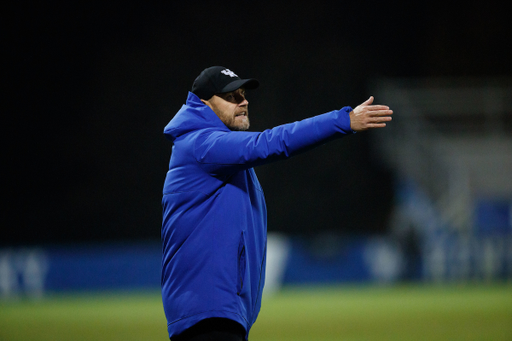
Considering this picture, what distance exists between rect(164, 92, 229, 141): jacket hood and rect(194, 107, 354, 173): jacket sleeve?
265mm

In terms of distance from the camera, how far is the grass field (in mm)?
7645

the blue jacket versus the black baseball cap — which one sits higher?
the black baseball cap

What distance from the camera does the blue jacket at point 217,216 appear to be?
2.78m

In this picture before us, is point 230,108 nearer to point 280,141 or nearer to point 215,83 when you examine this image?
point 215,83

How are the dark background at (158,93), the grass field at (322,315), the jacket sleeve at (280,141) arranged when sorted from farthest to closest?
the dark background at (158,93) < the grass field at (322,315) < the jacket sleeve at (280,141)

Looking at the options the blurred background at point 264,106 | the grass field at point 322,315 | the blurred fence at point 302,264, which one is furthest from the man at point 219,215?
the blurred background at point 264,106

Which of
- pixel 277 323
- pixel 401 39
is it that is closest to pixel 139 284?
pixel 277 323

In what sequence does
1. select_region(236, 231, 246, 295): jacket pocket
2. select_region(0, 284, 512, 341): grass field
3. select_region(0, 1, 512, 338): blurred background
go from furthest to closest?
select_region(0, 1, 512, 338): blurred background
select_region(0, 284, 512, 341): grass field
select_region(236, 231, 246, 295): jacket pocket

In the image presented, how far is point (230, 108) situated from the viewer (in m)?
3.25

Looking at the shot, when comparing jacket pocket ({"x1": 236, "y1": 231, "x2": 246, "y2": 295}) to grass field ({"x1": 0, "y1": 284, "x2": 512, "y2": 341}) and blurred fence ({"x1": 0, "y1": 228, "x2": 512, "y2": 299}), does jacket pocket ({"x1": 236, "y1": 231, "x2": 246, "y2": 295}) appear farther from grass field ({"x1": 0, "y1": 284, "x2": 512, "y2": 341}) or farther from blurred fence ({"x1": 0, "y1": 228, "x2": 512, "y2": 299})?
blurred fence ({"x1": 0, "y1": 228, "x2": 512, "y2": 299})

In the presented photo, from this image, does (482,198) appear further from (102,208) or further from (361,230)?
(102,208)

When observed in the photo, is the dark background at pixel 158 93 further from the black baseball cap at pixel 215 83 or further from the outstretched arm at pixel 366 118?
the outstretched arm at pixel 366 118

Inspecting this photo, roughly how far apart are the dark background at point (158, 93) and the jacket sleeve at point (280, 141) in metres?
17.2

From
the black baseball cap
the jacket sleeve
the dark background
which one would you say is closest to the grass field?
the black baseball cap
